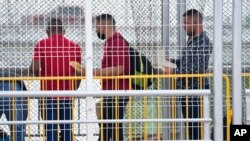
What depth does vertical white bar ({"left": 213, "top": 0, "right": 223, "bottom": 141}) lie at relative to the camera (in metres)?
6.58

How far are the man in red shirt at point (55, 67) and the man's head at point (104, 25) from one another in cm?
30

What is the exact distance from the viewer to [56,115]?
6965 millimetres

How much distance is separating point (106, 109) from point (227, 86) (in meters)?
1.33

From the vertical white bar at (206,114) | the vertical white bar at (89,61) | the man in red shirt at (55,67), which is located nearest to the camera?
the vertical white bar at (206,114)

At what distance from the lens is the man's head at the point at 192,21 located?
684 centimetres

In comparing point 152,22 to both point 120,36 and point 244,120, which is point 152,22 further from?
point 244,120

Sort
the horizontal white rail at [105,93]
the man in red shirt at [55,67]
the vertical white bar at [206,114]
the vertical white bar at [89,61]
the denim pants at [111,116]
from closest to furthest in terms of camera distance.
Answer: the horizontal white rail at [105,93]
the vertical white bar at [206,114]
the vertical white bar at [89,61]
the man in red shirt at [55,67]
the denim pants at [111,116]

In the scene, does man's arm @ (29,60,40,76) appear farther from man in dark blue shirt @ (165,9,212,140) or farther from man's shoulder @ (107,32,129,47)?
man in dark blue shirt @ (165,9,212,140)

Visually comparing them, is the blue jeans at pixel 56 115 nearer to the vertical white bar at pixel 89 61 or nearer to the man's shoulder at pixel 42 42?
the vertical white bar at pixel 89 61

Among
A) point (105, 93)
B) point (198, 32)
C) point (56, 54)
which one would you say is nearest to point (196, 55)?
point (198, 32)

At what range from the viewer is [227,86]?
715 cm

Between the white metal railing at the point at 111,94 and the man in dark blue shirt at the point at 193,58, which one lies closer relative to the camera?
the white metal railing at the point at 111,94

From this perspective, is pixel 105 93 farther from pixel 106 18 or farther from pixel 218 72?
pixel 218 72

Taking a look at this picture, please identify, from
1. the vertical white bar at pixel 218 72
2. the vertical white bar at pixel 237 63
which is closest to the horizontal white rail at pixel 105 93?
the vertical white bar at pixel 218 72
